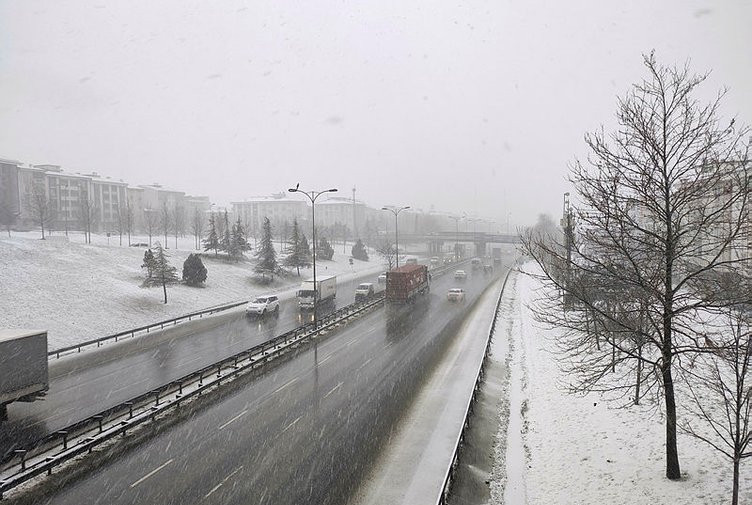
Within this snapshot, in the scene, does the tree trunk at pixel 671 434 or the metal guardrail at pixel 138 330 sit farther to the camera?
the metal guardrail at pixel 138 330

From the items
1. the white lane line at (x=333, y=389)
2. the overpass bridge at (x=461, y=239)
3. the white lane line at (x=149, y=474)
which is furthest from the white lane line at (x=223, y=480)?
the overpass bridge at (x=461, y=239)

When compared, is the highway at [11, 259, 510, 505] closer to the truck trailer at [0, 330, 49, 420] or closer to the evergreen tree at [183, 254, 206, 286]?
the truck trailer at [0, 330, 49, 420]

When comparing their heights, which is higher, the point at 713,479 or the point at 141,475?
the point at 713,479

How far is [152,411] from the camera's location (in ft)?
50.7

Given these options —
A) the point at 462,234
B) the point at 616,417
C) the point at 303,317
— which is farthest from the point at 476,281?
the point at 462,234

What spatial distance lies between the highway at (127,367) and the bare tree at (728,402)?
17.4m

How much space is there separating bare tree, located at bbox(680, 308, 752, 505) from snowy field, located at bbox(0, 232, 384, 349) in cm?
2970

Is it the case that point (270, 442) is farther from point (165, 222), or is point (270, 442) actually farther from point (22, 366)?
point (165, 222)

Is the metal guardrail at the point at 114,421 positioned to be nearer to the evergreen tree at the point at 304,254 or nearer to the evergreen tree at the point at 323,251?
the evergreen tree at the point at 304,254

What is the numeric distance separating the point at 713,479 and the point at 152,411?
1549cm

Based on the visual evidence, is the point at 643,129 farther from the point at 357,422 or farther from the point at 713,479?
the point at 357,422

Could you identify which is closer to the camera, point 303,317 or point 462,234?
point 303,317

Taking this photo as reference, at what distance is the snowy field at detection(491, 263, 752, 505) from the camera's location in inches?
404

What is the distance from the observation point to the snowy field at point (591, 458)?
33.6 feet
